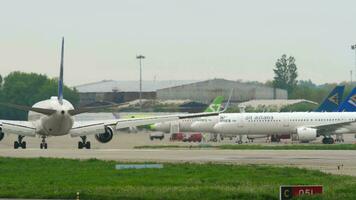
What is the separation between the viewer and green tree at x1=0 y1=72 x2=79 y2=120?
4347 inches

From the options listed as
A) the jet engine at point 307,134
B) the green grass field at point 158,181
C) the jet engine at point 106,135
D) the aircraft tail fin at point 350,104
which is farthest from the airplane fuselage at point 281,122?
the green grass field at point 158,181

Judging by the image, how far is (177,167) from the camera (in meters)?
39.0

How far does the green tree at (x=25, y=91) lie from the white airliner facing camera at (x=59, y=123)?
147 feet

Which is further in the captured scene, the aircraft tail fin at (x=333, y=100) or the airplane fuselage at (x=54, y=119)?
the aircraft tail fin at (x=333, y=100)

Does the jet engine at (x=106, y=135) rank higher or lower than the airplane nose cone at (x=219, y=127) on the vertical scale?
lower

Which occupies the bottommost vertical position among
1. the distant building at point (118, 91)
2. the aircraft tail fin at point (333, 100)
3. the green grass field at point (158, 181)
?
the green grass field at point (158, 181)

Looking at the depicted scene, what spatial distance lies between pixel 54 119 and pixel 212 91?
126 m

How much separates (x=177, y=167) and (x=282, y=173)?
580cm

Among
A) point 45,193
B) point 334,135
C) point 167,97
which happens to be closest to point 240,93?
point 167,97

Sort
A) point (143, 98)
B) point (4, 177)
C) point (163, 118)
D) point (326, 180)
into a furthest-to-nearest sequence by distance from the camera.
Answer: point (143, 98)
point (163, 118)
point (4, 177)
point (326, 180)

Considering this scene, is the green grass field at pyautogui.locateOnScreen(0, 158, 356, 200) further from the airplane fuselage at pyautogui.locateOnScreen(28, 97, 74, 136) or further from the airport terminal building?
the airport terminal building

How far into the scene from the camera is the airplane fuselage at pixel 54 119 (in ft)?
196

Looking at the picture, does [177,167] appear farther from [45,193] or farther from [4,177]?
[45,193]

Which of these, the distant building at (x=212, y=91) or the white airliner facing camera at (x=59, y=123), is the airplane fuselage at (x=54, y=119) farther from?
the distant building at (x=212, y=91)
